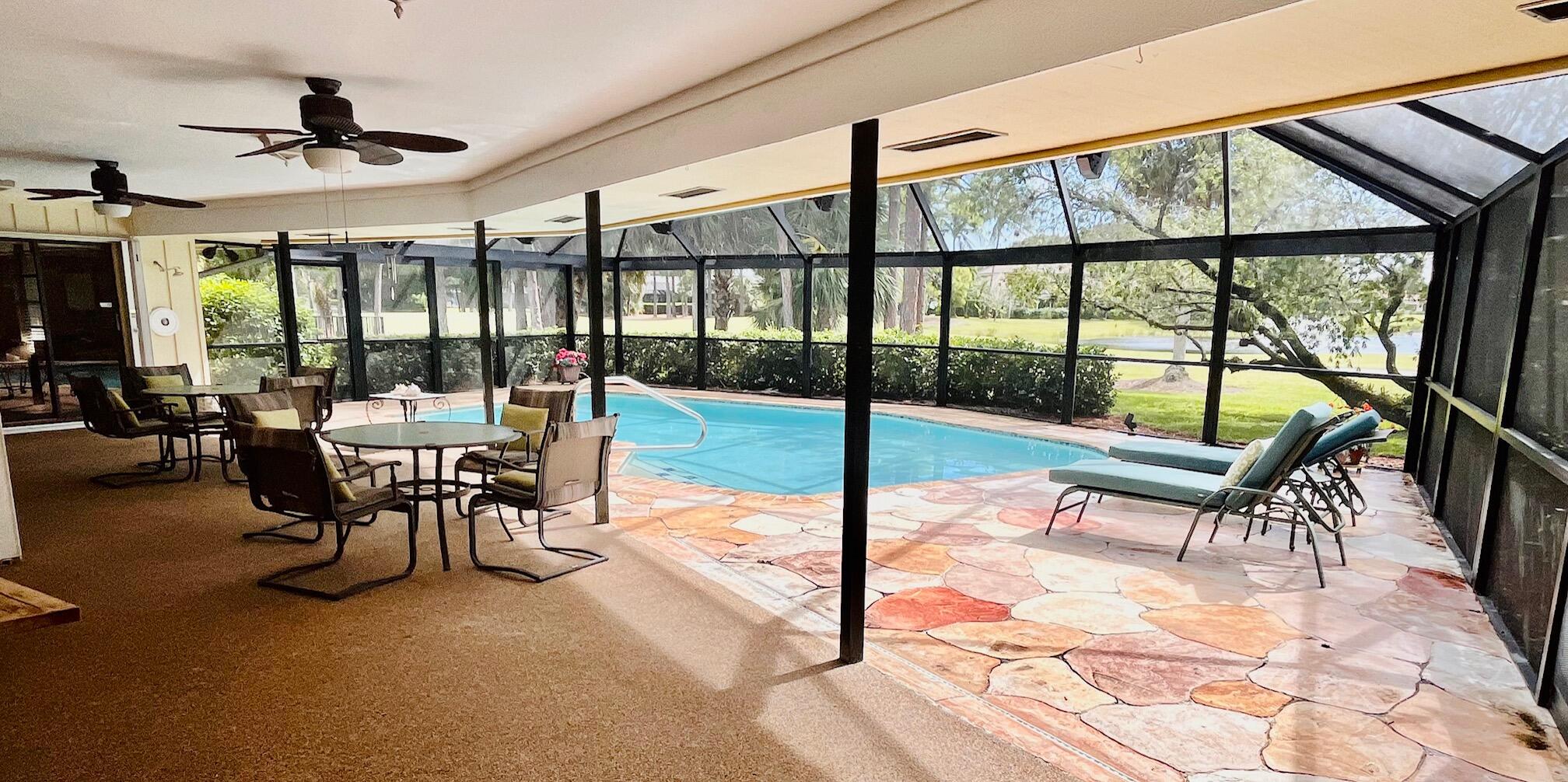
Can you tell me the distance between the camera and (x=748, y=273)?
14898mm

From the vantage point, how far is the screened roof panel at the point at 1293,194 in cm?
978

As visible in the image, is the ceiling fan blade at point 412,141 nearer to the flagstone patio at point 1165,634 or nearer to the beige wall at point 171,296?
the flagstone patio at point 1165,634

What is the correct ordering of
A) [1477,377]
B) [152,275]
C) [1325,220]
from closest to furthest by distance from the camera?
[1477,377]
[152,275]
[1325,220]

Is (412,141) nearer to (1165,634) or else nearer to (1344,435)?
(1165,634)

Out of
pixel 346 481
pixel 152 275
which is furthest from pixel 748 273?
pixel 346 481

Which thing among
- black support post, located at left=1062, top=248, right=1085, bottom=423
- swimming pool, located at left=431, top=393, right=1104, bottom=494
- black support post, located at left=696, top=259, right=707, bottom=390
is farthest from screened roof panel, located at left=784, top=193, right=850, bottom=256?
black support post, located at left=1062, top=248, right=1085, bottom=423

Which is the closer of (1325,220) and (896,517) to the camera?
(896,517)

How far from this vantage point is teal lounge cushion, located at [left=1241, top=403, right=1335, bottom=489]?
4234 mm

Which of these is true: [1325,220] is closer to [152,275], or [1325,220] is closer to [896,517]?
[896,517]

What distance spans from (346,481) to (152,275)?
8025 mm

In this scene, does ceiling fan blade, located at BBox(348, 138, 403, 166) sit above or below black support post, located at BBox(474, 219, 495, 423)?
above

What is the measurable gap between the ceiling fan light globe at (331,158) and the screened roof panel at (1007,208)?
327 inches

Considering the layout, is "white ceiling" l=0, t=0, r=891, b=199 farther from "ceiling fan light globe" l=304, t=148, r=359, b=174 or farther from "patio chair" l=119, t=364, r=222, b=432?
"patio chair" l=119, t=364, r=222, b=432

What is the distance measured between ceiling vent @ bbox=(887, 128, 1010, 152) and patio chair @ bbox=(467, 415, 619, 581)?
2.19 m
